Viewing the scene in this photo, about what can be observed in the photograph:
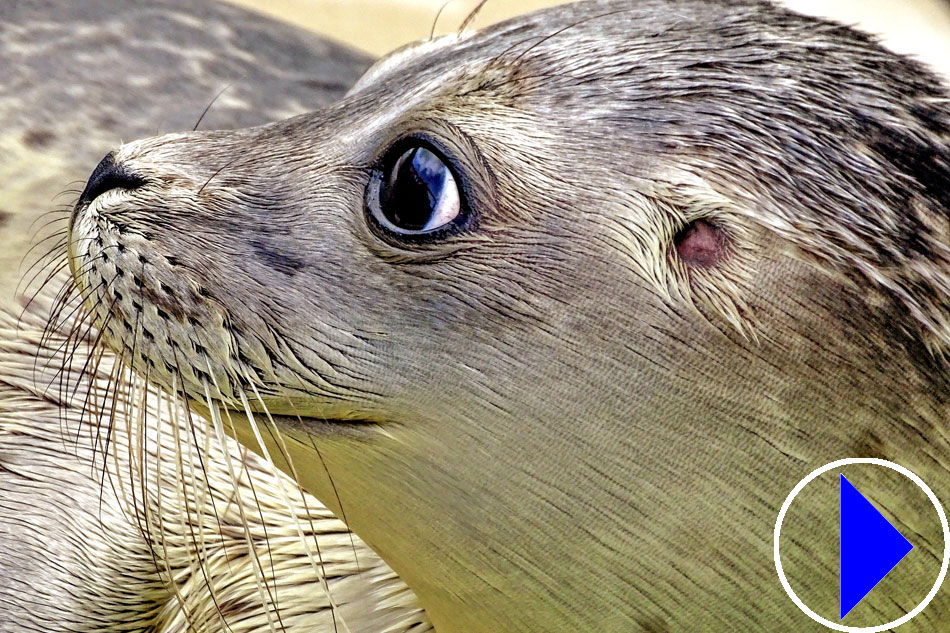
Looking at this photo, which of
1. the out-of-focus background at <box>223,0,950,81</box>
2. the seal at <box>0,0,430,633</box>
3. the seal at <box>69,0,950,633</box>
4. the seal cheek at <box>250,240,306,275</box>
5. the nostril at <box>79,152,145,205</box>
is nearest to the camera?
the seal at <box>69,0,950,633</box>

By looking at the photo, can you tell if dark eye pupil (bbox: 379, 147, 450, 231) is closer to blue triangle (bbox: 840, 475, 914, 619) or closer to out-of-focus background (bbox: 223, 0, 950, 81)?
blue triangle (bbox: 840, 475, 914, 619)

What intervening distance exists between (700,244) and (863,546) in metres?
0.40

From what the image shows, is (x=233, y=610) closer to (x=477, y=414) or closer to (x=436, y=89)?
(x=477, y=414)

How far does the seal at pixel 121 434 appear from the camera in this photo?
2148 millimetres

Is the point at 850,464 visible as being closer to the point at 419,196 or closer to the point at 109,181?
the point at 419,196

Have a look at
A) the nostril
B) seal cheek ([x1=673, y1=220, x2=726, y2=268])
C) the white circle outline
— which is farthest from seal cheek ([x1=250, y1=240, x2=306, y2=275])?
the white circle outline

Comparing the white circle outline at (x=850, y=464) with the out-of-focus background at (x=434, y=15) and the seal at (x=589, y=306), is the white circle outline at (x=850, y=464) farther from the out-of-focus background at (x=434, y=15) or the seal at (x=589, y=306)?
the out-of-focus background at (x=434, y=15)

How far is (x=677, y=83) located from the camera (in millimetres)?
1550

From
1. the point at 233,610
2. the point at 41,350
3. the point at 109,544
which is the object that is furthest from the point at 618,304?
the point at 41,350

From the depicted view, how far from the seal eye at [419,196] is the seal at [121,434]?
447mm

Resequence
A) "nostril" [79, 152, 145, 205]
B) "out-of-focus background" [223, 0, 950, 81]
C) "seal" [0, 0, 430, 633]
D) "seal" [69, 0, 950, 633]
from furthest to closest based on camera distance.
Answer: "out-of-focus background" [223, 0, 950, 81] → "seal" [0, 0, 430, 633] → "nostril" [79, 152, 145, 205] → "seal" [69, 0, 950, 633]

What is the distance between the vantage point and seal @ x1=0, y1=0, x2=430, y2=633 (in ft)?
7.05

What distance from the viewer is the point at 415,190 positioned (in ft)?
5.08

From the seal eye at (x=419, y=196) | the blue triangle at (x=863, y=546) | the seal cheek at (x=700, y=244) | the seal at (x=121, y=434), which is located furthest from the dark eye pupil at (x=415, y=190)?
the blue triangle at (x=863, y=546)
